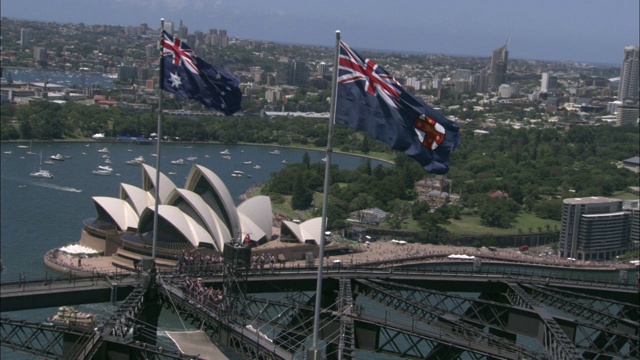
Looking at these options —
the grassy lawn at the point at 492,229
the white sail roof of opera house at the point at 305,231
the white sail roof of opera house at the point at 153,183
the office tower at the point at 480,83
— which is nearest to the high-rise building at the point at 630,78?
the office tower at the point at 480,83

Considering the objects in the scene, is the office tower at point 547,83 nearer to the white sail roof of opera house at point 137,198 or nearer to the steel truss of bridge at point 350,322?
the white sail roof of opera house at point 137,198

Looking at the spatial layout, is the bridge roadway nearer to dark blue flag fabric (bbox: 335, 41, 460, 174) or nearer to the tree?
dark blue flag fabric (bbox: 335, 41, 460, 174)

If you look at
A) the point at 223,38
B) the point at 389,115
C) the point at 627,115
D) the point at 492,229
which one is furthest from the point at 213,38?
the point at 389,115

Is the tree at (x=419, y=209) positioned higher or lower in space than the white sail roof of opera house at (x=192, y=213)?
lower

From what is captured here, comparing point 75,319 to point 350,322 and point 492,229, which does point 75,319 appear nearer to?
point 350,322

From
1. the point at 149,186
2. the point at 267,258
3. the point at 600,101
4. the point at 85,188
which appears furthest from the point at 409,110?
the point at 600,101

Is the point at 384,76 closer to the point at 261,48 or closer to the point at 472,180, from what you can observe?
the point at 472,180

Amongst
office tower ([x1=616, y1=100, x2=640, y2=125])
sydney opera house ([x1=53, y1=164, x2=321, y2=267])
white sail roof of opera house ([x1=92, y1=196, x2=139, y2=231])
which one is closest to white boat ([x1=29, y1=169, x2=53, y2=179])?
sydney opera house ([x1=53, y1=164, x2=321, y2=267])

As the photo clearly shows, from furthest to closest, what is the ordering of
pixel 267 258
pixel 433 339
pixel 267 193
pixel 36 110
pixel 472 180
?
pixel 36 110
pixel 472 180
pixel 267 193
pixel 267 258
pixel 433 339
